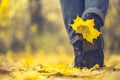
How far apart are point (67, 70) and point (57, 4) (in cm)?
33

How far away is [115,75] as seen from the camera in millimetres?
2674

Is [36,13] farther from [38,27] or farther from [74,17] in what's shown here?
[74,17]

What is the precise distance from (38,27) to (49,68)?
0.21 m

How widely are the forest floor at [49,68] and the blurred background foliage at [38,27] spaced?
0.03 metres

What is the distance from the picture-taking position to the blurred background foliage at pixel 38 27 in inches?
107

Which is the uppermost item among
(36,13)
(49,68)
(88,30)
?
(36,13)

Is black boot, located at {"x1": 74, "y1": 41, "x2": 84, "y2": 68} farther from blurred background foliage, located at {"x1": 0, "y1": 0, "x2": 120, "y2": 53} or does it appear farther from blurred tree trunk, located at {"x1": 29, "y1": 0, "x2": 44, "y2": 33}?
blurred tree trunk, located at {"x1": 29, "y1": 0, "x2": 44, "y2": 33}

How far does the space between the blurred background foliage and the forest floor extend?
32mm

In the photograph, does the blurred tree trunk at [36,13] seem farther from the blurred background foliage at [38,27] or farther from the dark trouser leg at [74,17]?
the dark trouser leg at [74,17]

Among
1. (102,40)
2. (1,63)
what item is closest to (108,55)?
(102,40)

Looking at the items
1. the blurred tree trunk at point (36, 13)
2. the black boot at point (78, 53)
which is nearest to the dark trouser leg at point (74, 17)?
the black boot at point (78, 53)

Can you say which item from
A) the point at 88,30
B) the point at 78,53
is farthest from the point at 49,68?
the point at 88,30

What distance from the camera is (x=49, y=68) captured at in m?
2.73

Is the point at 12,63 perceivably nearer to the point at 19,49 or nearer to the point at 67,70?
the point at 19,49
